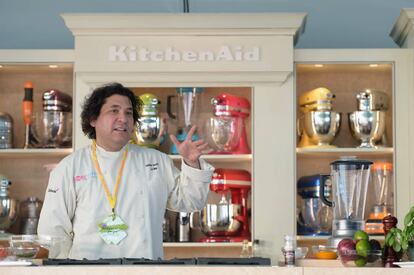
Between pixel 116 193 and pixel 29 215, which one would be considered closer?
pixel 116 193

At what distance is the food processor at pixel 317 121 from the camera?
5250 millimetres

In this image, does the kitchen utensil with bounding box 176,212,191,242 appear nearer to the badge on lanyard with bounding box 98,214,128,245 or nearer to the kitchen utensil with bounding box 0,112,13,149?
the kitchen utensil with bounding box 0,112,13,149

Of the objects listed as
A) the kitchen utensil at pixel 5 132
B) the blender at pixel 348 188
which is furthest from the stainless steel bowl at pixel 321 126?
the kitchen utensil at pixel 5 132

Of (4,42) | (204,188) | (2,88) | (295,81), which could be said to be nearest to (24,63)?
(2,88)

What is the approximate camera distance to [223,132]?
5266 millimetres

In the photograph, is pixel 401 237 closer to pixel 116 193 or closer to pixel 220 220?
pixel 116 193

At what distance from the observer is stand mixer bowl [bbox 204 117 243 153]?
17.2ft

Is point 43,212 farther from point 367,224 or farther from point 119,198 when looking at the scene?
point 367,224

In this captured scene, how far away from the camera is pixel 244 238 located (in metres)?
5.17

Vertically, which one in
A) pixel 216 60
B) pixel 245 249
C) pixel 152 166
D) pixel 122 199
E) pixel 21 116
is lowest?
pixel 245 249

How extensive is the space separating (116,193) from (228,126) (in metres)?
1.34

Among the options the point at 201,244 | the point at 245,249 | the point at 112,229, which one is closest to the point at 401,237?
the point at 112,229

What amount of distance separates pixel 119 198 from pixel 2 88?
1.67 m

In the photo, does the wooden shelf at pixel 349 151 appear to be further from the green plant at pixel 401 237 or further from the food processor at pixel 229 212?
the green plant at pixel 401 237
